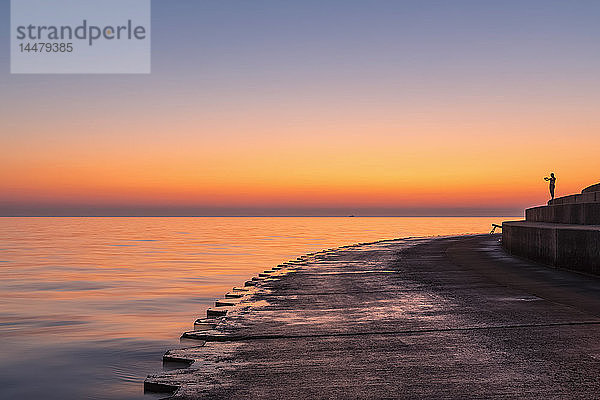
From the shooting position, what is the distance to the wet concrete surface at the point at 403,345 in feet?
17.0

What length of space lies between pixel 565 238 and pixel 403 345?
909cm

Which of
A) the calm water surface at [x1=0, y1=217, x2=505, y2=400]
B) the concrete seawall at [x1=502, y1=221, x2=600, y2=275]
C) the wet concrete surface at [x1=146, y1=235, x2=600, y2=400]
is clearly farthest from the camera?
the concrete seawall at [x1=502, y1=221, x2=600, y2=275]

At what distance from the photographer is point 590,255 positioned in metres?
13.2

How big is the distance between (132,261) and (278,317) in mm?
23009

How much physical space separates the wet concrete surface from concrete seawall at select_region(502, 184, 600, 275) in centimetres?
84

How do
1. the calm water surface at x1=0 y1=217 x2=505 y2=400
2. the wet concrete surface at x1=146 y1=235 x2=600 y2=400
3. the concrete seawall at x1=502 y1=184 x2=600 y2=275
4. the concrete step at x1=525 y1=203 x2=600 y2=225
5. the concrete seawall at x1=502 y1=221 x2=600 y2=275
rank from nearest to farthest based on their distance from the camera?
the wet concrete surface at x1=146 y1=235 x2=600 y2=400
the calm water surface at x1=0 y1=217 x2=505 y2=400
the concrete seawall at x1=502 y1=221 x2=600 y2=275
the concrete seawall at x1=502 y1=184 x2=600 y2=275
the concrete step at x1=525 y1=203 x2=600 y2=225

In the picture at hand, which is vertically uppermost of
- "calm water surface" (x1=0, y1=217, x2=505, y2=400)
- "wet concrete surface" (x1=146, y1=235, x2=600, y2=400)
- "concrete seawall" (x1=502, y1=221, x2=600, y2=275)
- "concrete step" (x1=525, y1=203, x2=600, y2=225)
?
"concrete step" (x1=525, y1=203, x2=600, y2=225)

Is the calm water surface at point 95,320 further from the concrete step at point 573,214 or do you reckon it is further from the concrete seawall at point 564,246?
the concrete step at point 573,214

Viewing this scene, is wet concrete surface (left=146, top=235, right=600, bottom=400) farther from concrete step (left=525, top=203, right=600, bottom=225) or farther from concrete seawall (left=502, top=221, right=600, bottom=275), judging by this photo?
concrete step (left=525, top=203, right=600, bottom=225)

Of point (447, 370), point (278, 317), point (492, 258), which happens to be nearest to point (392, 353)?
point (447, 370)

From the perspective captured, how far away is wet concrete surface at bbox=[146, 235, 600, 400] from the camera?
518 cm

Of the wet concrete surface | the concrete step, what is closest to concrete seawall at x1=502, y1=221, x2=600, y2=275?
the wet concrete surface

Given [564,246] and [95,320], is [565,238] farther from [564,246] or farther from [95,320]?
[95,320]

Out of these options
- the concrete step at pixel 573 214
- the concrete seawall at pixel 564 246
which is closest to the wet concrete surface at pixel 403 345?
the concrete seawall at pixel 564 246
